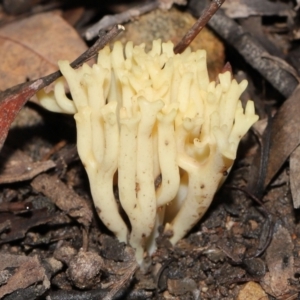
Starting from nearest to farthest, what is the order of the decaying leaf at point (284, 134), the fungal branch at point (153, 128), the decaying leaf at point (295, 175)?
the fungal branch at point (153, 128) < the decaying leaf at point (295, 175) < the decaying leaf at point (284, 134)

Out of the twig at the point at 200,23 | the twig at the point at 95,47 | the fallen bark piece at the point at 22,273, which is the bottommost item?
the fallen bark piece at the point at 22,273

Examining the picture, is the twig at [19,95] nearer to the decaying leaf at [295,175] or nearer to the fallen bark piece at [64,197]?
the fallen bark piece at [64,197]

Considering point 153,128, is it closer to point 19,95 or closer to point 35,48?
point 19,95

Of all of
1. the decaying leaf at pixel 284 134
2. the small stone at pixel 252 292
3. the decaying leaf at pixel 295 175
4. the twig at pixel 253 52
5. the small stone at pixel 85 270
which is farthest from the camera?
the twig at pixel 253 52

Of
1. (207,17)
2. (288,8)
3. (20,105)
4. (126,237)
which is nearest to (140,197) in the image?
(126,237)

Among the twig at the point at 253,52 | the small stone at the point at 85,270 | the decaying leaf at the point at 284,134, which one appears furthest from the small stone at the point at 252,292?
the twig at the point at 253,52

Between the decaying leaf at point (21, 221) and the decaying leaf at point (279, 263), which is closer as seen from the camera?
the decaying leaf at point (279, 263)

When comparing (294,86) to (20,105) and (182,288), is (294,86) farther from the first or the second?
(20,105)

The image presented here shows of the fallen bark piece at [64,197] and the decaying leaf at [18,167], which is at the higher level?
the fallen bark piece at [64,197]
